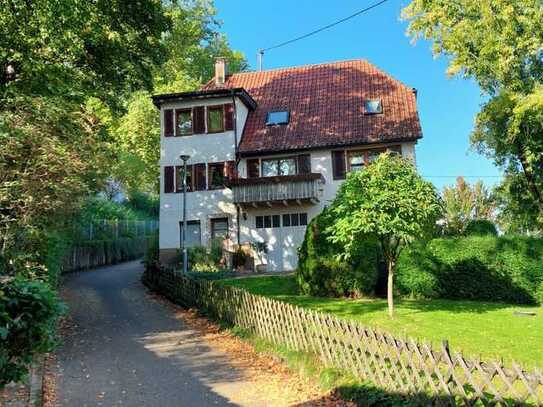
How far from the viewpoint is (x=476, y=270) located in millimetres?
19062

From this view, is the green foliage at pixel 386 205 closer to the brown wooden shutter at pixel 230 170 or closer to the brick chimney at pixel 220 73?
the brown wooden shutter at pixel 230 170

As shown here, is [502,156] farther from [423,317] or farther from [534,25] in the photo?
[423,317]

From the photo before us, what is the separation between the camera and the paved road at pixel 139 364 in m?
8.45

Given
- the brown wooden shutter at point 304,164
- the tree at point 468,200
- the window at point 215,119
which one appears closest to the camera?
the brown wooden shutter at point 304,164

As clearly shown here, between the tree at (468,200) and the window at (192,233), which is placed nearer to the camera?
the window at (192,233)

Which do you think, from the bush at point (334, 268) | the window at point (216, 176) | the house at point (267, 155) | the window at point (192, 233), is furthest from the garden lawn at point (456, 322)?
the window at point (216, 176)

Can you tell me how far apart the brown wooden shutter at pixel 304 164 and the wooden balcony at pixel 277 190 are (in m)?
1.38

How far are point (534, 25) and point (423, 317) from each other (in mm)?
14336

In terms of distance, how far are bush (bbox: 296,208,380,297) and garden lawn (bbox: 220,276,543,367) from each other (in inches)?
26.4

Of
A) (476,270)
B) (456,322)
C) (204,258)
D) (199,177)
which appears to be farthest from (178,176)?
(456,322)

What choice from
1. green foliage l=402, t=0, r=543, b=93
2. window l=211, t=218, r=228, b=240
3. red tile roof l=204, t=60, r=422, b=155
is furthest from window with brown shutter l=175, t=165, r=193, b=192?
green foliage l=402, t=0, r=543, b=93

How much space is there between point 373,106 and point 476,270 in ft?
43.9

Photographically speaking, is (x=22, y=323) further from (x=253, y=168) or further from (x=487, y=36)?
(x=253, y=168)

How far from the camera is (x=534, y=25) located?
69.6 feet
